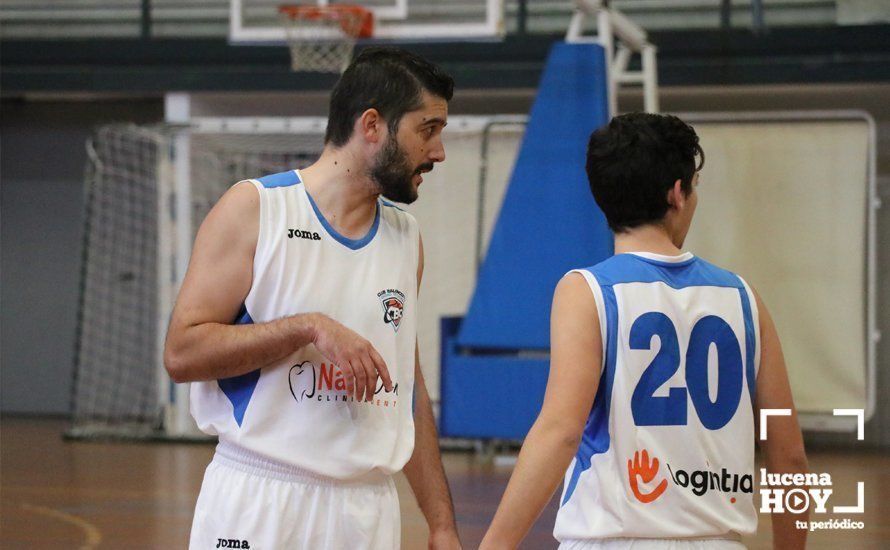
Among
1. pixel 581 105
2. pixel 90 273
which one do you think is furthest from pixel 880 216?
pixel 90 273

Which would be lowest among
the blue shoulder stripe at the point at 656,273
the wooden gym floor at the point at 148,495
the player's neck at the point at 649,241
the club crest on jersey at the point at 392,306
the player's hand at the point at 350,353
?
the wooden gym floor at the point at 148,495

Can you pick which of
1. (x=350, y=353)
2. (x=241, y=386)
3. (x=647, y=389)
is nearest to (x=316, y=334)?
(x=350, y=353)

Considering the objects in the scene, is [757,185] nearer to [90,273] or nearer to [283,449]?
[90,273]

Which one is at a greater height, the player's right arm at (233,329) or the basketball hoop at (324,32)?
the basketball hoop at (324,32)

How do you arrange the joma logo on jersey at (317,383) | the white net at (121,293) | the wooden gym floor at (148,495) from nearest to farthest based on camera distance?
the joma logo on jersey at (317,383)
the wooden gym floor at (148,495)
the white net at (121,293)

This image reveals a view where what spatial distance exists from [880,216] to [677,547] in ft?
32.8

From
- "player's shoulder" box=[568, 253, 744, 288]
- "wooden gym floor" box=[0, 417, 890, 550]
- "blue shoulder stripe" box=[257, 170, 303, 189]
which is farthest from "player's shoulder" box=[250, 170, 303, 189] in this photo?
"wooden gym floor" box=[0, 417, 890, 550]

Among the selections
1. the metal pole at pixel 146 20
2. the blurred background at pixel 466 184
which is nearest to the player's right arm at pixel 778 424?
the blurred background at pixel 466 184

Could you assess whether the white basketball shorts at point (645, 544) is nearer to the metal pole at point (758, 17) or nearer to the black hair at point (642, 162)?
the black hair at point (642, 162)

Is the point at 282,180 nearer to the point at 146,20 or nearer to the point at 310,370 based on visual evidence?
the point at 310,370

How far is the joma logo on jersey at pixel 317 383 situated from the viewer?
2.29 m

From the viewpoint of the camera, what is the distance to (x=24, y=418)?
1356 centimetres

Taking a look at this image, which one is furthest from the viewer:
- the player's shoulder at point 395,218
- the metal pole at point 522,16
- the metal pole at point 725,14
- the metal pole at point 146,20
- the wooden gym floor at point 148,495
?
the metal pole at point 146,20

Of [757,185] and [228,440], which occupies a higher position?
[757,185]
